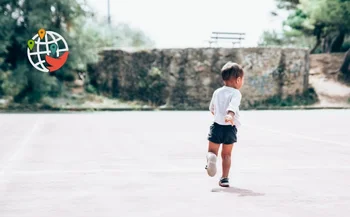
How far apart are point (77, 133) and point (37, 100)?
1640cm

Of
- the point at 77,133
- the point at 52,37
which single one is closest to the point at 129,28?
the point at 52,37

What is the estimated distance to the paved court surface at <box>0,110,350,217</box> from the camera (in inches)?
201

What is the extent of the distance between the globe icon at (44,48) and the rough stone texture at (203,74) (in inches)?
227

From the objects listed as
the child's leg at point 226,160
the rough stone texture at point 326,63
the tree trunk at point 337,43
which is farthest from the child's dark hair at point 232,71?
the tree trunk at point 337,43

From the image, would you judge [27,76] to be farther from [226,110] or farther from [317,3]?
[226,110]

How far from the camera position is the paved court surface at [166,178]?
5110 millimetres

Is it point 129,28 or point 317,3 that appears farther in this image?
point 129,28

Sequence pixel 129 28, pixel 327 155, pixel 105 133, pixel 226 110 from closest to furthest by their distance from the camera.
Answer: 1. pixel 226 110
2. pixel 327 155
3. pixel 105 133
4. pixel 129 28

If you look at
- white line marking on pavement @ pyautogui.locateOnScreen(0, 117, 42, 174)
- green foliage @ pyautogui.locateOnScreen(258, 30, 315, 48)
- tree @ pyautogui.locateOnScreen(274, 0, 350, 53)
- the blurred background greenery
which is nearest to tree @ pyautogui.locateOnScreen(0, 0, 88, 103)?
the blurred background greenery

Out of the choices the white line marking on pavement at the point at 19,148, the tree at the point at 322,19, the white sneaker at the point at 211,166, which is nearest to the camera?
the white sneaker at the point at 211,166

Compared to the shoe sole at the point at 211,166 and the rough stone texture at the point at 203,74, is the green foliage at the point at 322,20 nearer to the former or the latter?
the rough stone texture at the point at 203,74

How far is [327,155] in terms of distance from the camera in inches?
360

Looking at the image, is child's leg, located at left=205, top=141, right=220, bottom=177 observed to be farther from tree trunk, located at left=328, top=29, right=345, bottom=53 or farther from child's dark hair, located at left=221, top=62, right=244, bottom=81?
tree trunk, located at left=328, top=29, right=345, bottom=53

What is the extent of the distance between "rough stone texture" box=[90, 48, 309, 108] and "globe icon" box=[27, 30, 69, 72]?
18.9 feet
